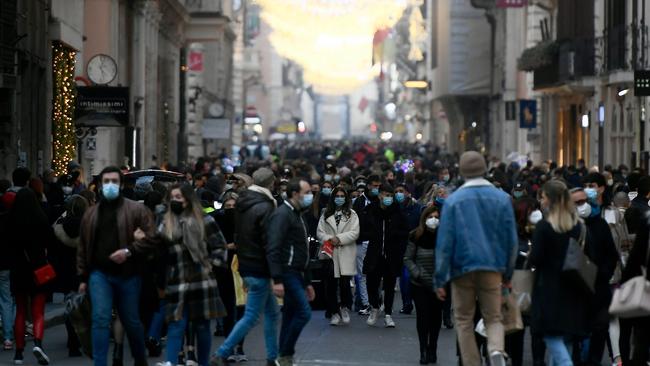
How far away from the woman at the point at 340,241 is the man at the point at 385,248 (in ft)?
0.70

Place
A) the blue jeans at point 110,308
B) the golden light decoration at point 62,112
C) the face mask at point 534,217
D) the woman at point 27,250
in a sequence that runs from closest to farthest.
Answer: the blue jeans at point 110,308 → the face mask at point 534,217 → the woman at point 27,250 → the golden light decoration at point 62,112

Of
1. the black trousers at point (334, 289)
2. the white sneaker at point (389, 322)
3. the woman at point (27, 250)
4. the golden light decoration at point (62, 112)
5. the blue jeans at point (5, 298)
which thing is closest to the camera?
the woman at point (27, 250)

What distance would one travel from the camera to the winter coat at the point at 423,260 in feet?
50.0

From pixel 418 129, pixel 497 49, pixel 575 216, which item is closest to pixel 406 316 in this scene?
pixel 575 216

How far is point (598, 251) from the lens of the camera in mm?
12570

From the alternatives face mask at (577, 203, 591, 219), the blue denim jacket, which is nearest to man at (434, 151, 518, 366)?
the blue denim jacket

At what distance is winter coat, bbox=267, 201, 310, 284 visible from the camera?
1331 cm

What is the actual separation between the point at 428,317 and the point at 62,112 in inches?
720

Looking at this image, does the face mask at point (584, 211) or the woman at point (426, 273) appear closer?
the face mask at point (584, 211)

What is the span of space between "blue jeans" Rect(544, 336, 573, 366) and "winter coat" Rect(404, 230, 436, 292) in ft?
11.7

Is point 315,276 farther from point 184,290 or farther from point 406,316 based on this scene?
point 184,290

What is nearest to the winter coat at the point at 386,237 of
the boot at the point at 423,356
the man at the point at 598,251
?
the boot at the point at 423,356

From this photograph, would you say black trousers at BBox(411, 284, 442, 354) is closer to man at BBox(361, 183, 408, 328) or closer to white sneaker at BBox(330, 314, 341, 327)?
man at BBox(361, 183, 408, 328)

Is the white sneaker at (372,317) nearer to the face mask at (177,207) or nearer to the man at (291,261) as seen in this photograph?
the man at (291,261)
